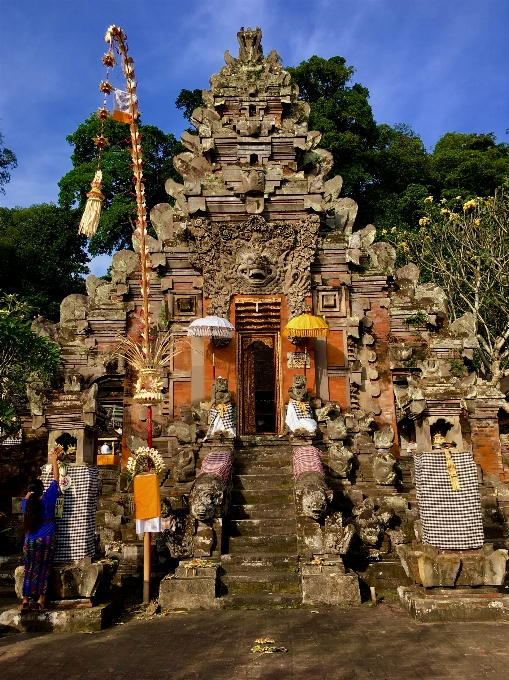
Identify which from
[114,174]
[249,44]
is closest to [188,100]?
[114,174]

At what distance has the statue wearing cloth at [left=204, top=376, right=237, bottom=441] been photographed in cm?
1246

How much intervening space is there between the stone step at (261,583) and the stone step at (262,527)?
1108mm

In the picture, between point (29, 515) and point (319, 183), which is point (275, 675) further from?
point (319, 183)

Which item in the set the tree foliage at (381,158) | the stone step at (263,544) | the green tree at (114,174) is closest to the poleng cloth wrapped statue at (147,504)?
the stone step at (263,544)

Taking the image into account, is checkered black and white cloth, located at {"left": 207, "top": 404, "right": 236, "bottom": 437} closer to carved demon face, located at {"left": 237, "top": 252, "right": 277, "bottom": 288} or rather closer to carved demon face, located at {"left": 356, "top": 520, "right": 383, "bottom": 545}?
carved demon face, located at {"left": 237, "top": 252, "right": 277, "bottom": 288}

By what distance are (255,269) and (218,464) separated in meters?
4.81

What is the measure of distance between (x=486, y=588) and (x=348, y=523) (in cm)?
246

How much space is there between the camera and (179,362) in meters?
14.2

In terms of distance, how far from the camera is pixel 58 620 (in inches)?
313

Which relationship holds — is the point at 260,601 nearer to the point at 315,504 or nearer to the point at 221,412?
the point at 315,504

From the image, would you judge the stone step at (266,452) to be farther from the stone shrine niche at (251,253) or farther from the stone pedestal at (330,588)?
the stone pedestal at (330,588)

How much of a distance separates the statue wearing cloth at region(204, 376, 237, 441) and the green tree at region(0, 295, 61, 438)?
3324 mm

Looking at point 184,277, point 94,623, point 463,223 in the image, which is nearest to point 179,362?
point 184,277

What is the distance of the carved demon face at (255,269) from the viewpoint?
46.0ft
